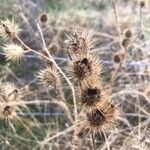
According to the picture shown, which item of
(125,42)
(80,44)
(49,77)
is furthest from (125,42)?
(80,44)

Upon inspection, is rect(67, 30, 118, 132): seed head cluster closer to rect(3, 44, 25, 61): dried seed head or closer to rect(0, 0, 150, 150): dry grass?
rect(0, 0, 150, 150): dry grass

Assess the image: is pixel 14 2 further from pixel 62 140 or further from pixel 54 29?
pixel 62 140

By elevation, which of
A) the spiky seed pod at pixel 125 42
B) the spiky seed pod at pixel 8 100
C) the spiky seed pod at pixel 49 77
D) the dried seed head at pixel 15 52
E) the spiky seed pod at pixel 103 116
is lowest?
the spiky seed pod at pixel 103 116

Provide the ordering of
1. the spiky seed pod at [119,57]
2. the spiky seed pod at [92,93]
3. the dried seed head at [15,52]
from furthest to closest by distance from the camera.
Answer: the spiky seed pod at [119,57] < the dried seed head at [15,52] < the spiky seed pod at [92,93]

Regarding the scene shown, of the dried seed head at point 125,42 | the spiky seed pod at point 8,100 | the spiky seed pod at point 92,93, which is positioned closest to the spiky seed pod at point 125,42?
the dried seed head at point 125,42

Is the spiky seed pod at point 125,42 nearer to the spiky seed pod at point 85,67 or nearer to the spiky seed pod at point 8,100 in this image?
the spiky seed pod at point 8,100

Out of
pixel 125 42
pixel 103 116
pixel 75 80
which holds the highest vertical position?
pixel 125 42

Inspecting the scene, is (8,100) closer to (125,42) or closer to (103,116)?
(103,116)
